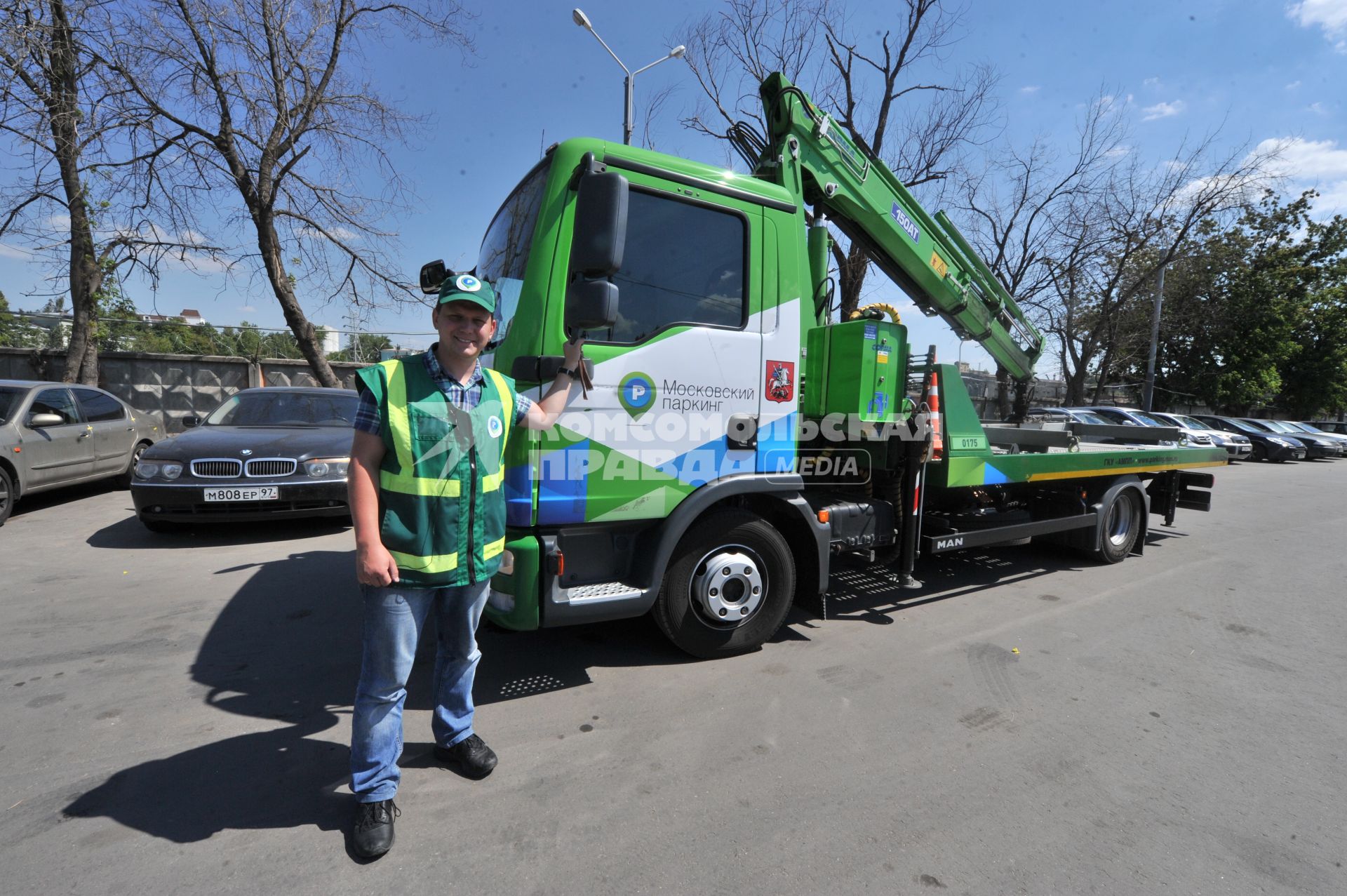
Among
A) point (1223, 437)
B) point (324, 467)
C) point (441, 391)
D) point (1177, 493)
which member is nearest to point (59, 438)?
point (324, 467)

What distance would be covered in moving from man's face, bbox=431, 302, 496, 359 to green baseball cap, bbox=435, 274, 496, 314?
1.0 inches

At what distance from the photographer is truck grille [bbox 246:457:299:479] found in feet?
19.3

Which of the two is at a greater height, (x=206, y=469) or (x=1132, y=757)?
(x=206, y=469)

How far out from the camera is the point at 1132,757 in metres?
2.80

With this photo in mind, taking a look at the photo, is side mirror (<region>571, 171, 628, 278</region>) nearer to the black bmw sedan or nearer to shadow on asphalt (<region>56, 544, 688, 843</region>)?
shadow on asphalt (<region>56, 544, 688, 843</region>)

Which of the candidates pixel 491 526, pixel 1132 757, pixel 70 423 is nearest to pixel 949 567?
pixel 1132 757

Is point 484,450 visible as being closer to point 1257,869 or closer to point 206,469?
point 1257,869

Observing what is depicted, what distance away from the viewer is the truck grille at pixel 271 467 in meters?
5.88

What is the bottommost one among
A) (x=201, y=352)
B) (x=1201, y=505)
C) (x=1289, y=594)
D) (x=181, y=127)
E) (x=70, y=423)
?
(x=1289, y=594)

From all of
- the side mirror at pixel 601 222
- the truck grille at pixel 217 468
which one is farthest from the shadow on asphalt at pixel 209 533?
the side mirror at pixel 601 222

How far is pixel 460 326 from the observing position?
7.16 ft

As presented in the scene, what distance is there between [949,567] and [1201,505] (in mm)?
3545

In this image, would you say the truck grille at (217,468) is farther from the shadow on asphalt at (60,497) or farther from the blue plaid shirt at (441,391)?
the blue plaid shirt at (441,391)

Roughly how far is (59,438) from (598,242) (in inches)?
322
